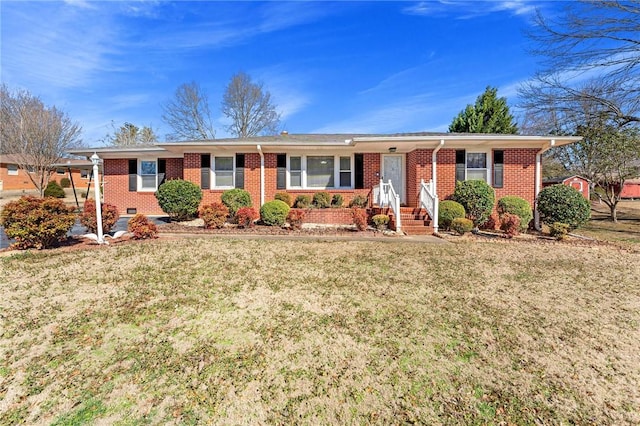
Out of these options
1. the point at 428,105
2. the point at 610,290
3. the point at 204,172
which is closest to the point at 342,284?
the point at 610,290

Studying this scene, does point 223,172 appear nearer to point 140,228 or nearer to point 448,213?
point 140,228

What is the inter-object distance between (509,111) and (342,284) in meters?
22.4

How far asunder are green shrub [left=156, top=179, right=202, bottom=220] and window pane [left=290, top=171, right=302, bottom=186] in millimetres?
3792

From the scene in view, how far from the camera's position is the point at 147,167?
13.6m

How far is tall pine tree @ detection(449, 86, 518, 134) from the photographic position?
2097 cm

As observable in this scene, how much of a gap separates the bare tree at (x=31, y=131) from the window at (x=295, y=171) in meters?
13.3

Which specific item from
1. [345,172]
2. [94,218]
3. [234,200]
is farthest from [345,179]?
[94,218]

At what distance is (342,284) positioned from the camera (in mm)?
4871

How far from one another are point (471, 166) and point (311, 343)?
10.6 metres

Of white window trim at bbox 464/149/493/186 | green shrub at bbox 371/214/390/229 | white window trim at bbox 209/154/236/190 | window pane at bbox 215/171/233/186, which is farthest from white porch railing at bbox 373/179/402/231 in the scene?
window pane at bbox 215/171/233/186

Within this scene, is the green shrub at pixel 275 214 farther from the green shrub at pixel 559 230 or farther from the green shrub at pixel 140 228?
the green shrub at pixel 559 230

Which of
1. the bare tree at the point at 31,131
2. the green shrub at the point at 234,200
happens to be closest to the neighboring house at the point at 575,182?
the green shrub at the point at 234,200

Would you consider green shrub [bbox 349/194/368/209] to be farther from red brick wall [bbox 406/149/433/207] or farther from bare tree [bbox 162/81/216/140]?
bare tree [bbox 162/81/216/140]

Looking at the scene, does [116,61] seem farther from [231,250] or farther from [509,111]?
[509,111]
